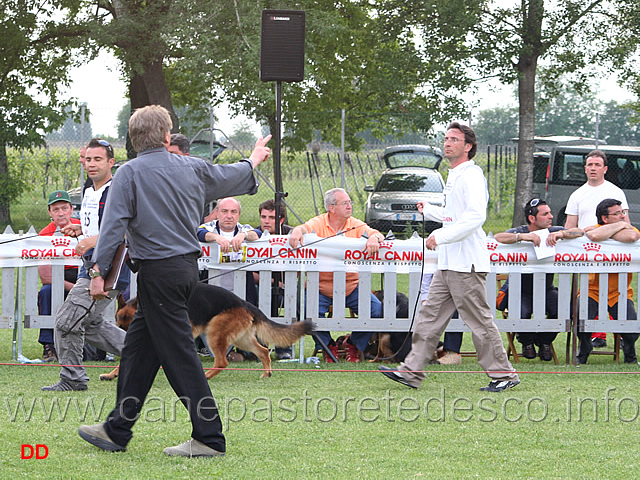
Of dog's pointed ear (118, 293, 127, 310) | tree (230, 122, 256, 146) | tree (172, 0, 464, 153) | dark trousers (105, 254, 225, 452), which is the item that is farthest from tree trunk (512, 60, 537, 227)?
dark trousers (105, 254, 225, 452)

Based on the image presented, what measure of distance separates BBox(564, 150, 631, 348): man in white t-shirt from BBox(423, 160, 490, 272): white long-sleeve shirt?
1.99 m

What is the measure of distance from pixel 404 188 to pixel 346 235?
10.3 meters

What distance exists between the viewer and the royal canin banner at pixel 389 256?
7.38 m

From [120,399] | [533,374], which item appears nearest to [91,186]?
[120,399]

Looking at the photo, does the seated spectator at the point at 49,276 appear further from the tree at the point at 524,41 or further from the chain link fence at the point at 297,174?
the tree at the point at 524,41

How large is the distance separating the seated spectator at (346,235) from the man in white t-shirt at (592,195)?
180cm

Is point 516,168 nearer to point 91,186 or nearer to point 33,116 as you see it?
point 33,116

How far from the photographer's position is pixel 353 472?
403 centimetres

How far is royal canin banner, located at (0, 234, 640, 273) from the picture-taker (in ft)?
24.2

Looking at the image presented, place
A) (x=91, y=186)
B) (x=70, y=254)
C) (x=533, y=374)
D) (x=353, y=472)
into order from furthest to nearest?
(x=70, y=254) → (x=533, y=374) → (x=91, y=186) → (x=353, y=472)

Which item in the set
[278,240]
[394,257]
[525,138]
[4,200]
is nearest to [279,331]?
[278,240]

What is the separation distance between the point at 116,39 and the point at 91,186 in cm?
1399

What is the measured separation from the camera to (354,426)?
4957 mm

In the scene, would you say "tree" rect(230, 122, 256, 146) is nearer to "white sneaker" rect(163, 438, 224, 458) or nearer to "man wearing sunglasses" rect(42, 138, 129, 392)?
"man wearing sunglasses" rect(42, 138, 129, 392)
